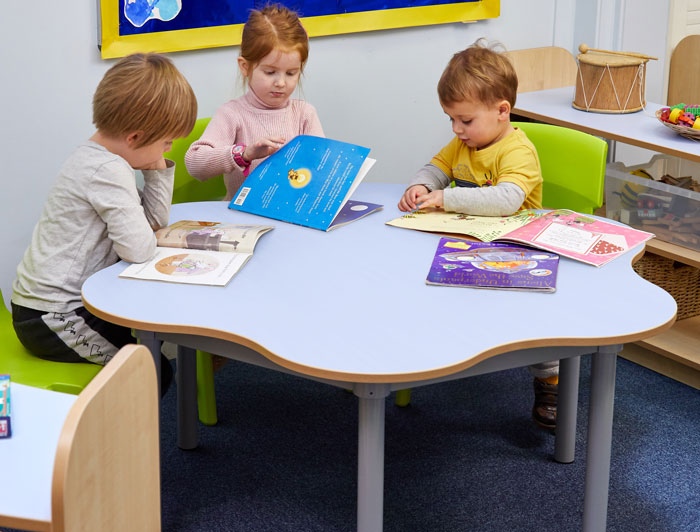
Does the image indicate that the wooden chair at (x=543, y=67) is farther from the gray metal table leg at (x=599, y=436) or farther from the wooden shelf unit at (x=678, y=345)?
the gray metal table leg at (x=599, y=436)

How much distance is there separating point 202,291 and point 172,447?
797 millimetres

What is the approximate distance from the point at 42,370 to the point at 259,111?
0.88 m

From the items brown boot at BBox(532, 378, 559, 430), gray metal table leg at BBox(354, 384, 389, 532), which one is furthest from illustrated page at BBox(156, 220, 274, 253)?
brown boot at BBox(532, 378, 559, 430)

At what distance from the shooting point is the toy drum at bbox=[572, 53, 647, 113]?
102 inches

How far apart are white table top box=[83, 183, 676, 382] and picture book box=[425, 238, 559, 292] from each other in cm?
2

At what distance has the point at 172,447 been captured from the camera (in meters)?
2.13

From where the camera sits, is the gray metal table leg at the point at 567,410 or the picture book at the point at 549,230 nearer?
the picture book at the point at 549,230

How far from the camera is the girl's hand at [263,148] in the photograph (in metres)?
1.91

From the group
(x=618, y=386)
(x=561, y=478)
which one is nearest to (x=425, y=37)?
(x=618, y=386)

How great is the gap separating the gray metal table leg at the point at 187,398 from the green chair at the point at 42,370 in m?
0.36

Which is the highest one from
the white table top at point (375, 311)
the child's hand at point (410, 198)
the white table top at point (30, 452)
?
the child's hand at point (410, 198)

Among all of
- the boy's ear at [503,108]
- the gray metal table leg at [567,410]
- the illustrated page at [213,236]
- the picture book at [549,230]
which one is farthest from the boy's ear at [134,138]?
the gray metal table leg at [567,410]

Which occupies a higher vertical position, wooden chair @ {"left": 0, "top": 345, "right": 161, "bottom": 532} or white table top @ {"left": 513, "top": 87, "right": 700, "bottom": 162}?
white table top @ {"left": 513, "top": 87, "right": 700, "bottom": 162}

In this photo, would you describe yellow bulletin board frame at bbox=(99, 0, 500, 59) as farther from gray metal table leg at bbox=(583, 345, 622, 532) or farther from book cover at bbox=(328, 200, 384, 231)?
gray metal table leg at bbox=(583, 345, 622, 532)
